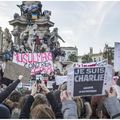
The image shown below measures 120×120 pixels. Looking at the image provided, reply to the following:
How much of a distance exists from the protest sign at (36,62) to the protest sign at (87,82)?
11027 mm

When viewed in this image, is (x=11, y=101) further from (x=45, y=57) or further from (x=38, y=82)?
(x=45, y=57)

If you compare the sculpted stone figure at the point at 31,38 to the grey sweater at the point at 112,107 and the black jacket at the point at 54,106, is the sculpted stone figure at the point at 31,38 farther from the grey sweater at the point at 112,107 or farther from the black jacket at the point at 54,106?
the grey sweater at the point at 112,107

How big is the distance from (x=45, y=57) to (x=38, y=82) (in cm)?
1338

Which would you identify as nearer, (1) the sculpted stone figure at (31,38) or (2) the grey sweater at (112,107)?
(2) the grey sweater at (112,107)

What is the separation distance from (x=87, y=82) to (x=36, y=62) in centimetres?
1253

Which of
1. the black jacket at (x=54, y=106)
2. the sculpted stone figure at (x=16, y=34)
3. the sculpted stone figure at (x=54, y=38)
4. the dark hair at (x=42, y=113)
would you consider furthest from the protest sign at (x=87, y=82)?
the sculpted stone figure at (x=16, y=34)

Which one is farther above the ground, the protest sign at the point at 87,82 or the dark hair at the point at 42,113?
the protest sign at the point at 87,82

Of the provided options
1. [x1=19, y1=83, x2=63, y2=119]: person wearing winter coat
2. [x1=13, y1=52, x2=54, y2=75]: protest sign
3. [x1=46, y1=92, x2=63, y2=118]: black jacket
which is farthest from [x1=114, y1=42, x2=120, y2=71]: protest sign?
[x1=13, y1=52, x2=54, y2=75]: protest sign

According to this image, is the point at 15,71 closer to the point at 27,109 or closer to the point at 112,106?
the point at 27,109

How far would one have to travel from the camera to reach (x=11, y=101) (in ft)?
19.2

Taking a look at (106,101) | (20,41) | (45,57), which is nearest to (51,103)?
(106,101)

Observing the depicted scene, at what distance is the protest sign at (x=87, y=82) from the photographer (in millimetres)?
4879

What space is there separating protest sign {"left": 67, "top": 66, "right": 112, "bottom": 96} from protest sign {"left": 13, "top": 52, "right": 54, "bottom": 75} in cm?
1103

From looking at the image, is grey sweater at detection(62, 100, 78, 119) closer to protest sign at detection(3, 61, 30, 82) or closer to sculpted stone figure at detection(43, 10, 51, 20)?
protest sign at detection(3, 61, 30, 82)
